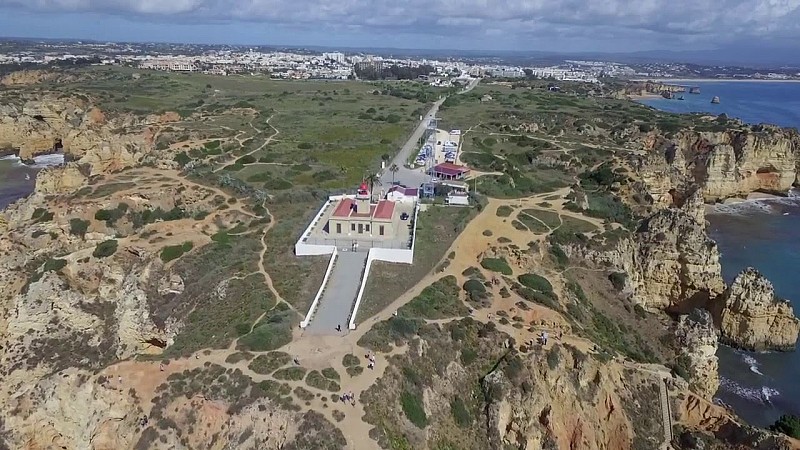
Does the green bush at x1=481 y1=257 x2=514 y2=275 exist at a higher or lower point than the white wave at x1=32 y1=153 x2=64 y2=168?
higher

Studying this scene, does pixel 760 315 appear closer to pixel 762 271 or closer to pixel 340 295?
pixel 762 271

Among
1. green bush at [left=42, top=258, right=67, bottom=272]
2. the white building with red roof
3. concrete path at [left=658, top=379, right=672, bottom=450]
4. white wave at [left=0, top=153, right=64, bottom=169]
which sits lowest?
concrete path at [left=658, top=379, right=672, bottom=450]

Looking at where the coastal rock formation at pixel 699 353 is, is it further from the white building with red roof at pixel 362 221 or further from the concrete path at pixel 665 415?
the white building with red roof at pixel 362 221

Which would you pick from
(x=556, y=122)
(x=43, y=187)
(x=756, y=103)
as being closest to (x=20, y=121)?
(x=43, y=187)

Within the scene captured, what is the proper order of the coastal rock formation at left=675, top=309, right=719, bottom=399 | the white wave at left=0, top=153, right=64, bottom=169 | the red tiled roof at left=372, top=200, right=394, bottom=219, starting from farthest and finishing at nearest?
1. the white wave at left=0, top=153, right=64, bottom=169
2. the red tiled roof at left=372, top=200, right=394, bottom=219
3. the coastal rock formation at left=675, top=309, right=719, bottom=399

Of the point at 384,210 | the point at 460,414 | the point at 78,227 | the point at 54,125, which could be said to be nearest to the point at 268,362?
the point at 460,414

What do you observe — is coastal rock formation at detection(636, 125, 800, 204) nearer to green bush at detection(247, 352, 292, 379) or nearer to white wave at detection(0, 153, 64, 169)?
green bush at detection(247, 352, 292, 379)

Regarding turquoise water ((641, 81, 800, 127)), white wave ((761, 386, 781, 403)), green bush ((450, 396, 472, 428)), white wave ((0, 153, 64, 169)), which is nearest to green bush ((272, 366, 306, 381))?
green bush ((450, 396, 472, 428))
